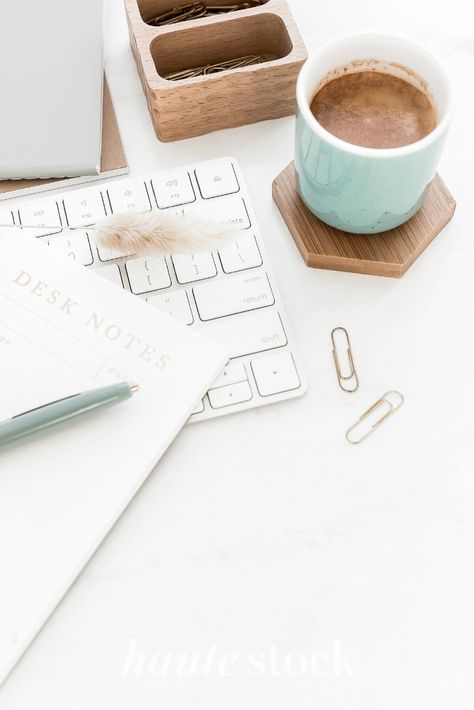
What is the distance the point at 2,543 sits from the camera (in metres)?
0.51

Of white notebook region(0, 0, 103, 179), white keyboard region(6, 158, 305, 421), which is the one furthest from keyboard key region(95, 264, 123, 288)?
white notebook region(0, 0, 103, 179)

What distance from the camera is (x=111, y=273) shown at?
0.60 metres

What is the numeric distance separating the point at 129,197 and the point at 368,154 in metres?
0.24

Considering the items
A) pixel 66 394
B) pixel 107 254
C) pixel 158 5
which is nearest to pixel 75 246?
pixel 107 254

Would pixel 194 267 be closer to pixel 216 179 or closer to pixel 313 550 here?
pixel 216 179

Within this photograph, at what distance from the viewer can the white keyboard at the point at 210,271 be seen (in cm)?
57

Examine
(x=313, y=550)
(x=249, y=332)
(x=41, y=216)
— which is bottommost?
(x=313, y=550)

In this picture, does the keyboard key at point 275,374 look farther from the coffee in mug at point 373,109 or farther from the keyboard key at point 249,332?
the coffee in mug at point 373,109

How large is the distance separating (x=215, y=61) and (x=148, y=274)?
233 mm

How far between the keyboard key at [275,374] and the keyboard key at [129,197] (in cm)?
18

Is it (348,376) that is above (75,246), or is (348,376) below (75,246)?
below

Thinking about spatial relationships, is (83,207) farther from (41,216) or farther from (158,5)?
(158,5)

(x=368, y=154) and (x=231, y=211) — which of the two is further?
(x=231, y=211)

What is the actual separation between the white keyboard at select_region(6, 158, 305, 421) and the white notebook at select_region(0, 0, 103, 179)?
1.5 inches
